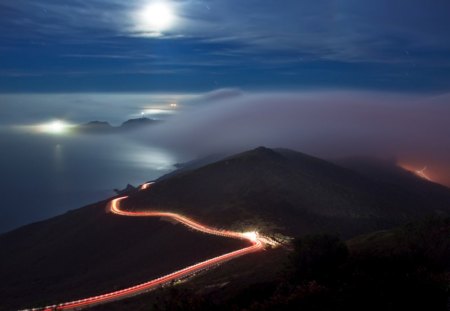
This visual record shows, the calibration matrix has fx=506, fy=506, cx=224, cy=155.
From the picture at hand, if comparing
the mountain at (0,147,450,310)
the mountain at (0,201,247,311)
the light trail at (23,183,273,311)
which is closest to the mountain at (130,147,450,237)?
the mountain at (0,147,450,310)

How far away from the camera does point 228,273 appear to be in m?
48.7

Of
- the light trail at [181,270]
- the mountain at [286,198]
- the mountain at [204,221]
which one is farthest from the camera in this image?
the mountain at [286,198]

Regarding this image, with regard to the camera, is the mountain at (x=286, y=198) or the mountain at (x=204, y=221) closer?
the mountain at (x=204, y=221)

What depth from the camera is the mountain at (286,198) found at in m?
83.5

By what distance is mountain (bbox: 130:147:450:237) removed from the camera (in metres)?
83.5

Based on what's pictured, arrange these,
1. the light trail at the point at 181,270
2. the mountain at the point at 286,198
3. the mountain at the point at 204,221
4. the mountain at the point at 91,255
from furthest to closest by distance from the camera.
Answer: the mountain at the point at 286,198
the mountain at the point at 91,255
the mountain at the point at 204,221
the light trail at the point at 181,270

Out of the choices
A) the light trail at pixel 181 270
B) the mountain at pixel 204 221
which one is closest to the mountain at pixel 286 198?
the mountain at pixel 204 221

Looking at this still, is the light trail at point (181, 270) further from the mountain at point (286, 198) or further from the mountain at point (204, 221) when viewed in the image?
the mountain at point (286, 198)

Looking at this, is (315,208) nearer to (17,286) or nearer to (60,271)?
(60,271)

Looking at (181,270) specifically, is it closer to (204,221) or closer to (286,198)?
(204,221)

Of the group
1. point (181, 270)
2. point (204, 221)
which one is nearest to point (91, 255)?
point (204, 221)

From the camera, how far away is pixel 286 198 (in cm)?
9456

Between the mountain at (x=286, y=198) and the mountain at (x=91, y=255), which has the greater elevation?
the mountain at (x=286, y=198)

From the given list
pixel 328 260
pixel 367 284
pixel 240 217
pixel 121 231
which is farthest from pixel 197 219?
pixel 367 284
